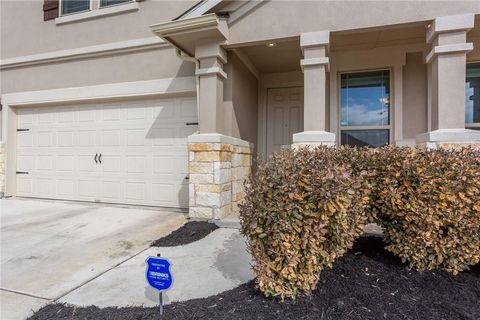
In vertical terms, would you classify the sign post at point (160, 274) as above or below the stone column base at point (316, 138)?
below

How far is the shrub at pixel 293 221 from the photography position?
197cm

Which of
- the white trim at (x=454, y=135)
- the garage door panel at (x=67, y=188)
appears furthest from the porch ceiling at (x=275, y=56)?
the garage door panel at (x=67, y=188)

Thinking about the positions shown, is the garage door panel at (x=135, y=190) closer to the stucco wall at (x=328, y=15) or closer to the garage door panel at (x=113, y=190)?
the garage door panel at (x=113, y=190)

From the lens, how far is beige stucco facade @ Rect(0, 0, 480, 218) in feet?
12.4

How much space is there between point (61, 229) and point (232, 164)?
8.99ft

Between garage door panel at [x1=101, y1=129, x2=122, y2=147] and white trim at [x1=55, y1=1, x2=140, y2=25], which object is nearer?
white trim at [x1=55, y1=1, x2=140, y2=25]

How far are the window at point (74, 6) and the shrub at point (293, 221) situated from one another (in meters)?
6.21

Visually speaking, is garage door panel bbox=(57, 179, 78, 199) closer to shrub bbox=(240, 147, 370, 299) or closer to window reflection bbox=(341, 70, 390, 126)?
shrub bbox=(240, 147, 370, 299)

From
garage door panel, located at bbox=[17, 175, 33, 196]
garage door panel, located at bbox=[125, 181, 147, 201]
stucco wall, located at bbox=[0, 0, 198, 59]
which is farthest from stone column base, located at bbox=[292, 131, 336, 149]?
garage door panel, located at bbox=[17, 175, 33, 196]

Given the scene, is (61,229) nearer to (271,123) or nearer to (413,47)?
(271,123)

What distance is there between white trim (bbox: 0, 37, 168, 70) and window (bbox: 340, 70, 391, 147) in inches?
139

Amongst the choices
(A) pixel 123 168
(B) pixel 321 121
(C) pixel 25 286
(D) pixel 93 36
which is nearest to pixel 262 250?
(C) pixel 25 286

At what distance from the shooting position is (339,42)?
4.86 meters

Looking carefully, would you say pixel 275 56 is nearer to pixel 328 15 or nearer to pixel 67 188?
pixel 328 15
